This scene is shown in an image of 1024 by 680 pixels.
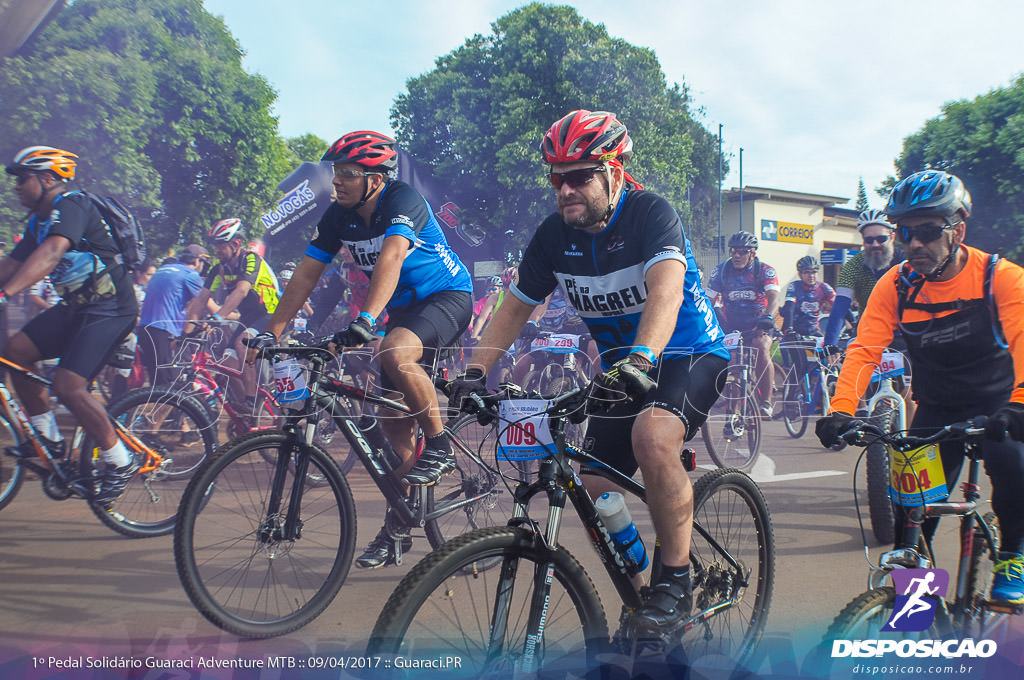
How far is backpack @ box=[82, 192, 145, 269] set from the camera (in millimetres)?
4725

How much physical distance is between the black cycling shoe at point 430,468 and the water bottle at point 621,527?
131 centimetres

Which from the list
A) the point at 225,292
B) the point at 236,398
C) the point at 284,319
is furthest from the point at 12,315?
the point at 284,319

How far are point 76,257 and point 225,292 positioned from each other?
381cm

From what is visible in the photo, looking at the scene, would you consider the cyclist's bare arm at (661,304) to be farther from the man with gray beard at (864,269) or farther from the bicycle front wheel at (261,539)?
the man with gray beard at (864,269)

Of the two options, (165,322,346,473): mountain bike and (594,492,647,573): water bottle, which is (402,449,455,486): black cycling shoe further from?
A: (165,322,346,473): mountain bike

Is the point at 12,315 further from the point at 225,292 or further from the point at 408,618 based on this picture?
the point at 408,618

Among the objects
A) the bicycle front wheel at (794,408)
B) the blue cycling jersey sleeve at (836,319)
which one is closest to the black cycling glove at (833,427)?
the blue cycling jersey sleeve at (836,319)

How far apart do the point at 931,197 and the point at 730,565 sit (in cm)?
157

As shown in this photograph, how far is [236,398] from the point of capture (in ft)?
20.7

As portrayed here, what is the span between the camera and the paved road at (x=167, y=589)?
10.1 ft

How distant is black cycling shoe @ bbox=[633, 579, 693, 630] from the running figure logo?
1.98 ft

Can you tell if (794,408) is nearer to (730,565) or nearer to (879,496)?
(879,496)

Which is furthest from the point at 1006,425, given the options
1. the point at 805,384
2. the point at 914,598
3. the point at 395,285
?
the point at 805,384

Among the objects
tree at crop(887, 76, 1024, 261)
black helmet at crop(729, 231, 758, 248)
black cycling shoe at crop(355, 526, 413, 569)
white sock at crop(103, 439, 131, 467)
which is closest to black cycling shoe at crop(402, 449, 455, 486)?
black cycling shoe at crop(355, 526, 413, 569)
